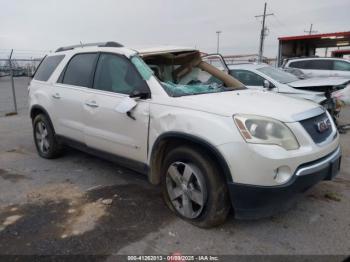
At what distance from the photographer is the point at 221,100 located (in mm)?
3500

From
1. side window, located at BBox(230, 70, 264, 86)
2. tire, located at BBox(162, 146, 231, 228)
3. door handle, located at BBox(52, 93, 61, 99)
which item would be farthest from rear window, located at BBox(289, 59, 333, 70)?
tire, located at BBox(162, 146, 231, 228)

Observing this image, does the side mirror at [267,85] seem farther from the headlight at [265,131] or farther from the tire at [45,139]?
the tire at [45,139]

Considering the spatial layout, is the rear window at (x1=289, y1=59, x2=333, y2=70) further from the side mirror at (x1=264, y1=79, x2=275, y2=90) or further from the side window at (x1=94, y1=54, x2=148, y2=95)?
the side window at (x1=94, y1=54, x2=148, y2=95)

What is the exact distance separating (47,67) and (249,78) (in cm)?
503

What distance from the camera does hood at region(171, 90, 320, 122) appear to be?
10.5 feet

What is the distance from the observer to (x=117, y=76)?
425 centimetres

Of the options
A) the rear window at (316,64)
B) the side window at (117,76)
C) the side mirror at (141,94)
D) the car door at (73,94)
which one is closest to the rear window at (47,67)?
the car door at (73,94)

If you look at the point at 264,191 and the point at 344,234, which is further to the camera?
the point at 344,234

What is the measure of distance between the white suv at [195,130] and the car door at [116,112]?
0.04 ft

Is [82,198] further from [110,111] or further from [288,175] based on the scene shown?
[288,175]

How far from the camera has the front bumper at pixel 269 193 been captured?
2.99 meters

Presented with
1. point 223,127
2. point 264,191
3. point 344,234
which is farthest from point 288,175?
point 344,234

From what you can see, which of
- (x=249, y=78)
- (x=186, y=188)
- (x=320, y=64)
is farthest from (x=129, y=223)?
(x=320, y=64)

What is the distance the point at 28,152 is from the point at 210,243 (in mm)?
4390
